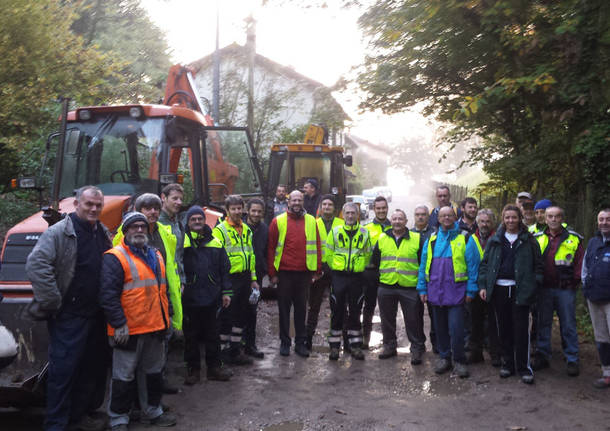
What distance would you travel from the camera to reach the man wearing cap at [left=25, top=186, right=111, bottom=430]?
464 centimetres

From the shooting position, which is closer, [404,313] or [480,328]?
[480,328]

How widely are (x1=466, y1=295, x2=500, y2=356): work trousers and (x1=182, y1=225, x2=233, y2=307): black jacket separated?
297 cm

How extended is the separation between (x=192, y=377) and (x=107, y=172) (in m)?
2.67

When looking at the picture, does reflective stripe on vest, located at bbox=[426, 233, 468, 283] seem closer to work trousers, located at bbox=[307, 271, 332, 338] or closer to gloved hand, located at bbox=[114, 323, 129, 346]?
work trousers, located at bbox=[307, 271, 332, 338]

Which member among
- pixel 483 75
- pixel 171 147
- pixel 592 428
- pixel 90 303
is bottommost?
pixel 592 428

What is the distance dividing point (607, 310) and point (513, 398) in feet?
4.61

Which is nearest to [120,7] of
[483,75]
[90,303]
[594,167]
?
[483,75]

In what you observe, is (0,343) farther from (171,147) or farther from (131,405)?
(171,147)

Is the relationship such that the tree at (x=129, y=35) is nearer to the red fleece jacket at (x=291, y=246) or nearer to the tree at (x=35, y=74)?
the tree at (x=35, y=74)

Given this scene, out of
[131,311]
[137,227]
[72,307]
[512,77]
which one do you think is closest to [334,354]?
[131,311]

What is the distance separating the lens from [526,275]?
645 cm

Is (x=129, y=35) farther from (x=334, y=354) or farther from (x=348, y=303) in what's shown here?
(x=334, y=354)

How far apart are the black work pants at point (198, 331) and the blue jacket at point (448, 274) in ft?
8.15

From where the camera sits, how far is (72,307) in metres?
4.84
